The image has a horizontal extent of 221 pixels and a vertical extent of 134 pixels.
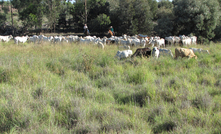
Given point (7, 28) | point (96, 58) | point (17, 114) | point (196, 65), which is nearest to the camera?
point (17, 114)

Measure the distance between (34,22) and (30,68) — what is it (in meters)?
22.0

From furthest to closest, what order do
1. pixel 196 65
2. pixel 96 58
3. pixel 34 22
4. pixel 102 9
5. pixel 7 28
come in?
pixel 7 28 < pixel 102 9 < pixel 34 22 < pixel 96 58 < pixel 196 65

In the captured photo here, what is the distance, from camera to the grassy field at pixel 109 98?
347cm

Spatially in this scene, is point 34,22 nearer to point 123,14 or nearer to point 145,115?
point 123,14

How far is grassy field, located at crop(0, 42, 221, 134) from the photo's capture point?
347 cm

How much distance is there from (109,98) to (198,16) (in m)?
16.5

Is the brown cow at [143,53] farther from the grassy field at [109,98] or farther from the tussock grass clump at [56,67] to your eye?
the tussock grass clump at [56,67]

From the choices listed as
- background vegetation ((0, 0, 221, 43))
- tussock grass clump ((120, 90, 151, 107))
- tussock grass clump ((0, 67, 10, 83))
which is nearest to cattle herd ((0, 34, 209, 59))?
tussock grass clump ((120, 90, 151, 107))

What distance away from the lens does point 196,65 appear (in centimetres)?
729

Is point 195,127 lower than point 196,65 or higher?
lower

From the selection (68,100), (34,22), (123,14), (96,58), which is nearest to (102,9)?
(123,14)

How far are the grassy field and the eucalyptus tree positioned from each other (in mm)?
12229

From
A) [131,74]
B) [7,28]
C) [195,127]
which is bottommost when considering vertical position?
[195,127]

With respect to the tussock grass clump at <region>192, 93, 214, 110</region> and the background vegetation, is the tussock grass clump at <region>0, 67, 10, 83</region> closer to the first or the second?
the tussock grass clump at <region>192, 93, 214, 110</region>
